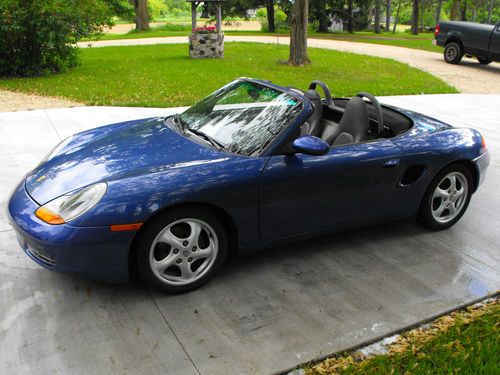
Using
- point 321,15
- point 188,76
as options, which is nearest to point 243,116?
point 188,76

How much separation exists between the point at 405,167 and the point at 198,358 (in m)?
2.21

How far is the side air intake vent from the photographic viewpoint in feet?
13.2

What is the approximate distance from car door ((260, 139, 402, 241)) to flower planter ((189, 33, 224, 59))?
43.2 feet

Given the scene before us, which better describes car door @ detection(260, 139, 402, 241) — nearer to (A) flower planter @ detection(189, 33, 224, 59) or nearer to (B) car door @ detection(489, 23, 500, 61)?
(A) flower planter @ detection(189, 33, 224, 59)

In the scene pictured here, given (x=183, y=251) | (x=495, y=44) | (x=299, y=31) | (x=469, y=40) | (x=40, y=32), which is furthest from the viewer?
(x=469, y=40)

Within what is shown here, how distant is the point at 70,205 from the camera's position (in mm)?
3041

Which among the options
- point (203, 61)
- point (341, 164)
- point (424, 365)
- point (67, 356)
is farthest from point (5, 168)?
point (203, 61)

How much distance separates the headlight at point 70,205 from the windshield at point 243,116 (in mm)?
965

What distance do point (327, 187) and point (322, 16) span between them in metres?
32.4

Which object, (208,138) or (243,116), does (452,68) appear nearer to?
(243,116)

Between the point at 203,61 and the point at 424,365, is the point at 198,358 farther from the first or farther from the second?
the point at 203,61

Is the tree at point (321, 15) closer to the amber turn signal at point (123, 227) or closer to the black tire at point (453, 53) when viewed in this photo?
the black tire at point (453, 53)

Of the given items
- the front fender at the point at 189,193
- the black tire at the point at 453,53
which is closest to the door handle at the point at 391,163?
the front fender at the point at 189,193

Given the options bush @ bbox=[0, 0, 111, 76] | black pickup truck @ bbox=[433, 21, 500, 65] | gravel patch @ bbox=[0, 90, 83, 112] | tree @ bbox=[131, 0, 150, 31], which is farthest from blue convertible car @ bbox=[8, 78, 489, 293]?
tree @ bbox=[131, 0, 150, 31]
